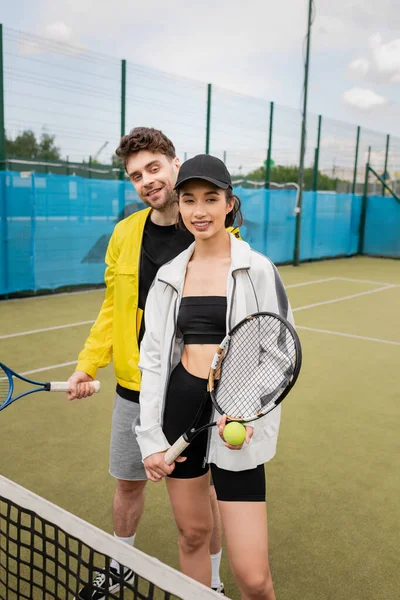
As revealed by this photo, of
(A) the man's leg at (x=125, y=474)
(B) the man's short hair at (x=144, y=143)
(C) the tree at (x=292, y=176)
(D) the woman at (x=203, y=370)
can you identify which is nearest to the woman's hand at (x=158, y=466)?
(D) the woman at (x=203, y=370)

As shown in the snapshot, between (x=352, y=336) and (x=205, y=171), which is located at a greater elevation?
(x=205, y=171)

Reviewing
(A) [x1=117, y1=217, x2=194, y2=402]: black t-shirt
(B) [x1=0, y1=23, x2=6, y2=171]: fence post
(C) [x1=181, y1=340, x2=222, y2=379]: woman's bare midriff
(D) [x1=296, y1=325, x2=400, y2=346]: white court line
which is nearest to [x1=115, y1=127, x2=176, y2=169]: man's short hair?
(A) [x1=117, y1=217, x2=194, y2=402]: black t-shirt

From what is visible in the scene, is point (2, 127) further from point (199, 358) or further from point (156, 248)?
point (199, 358)

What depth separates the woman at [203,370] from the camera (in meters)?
1.86

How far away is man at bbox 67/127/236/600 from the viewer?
2266 mm

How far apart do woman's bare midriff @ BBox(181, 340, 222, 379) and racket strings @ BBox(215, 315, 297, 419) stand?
63mm

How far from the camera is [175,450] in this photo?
6.15ft

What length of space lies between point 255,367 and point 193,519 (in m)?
0.55

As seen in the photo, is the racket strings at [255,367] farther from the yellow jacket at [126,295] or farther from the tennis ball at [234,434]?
the yellow jacket at [126,295]

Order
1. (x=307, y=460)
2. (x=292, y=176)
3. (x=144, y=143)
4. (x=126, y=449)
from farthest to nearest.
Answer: (x=292, y=176) → (x=307, y=460) → (x=126, y=449) → (x=144, y=143)

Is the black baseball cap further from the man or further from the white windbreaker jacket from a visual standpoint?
the man

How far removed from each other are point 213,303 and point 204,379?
0.80ft

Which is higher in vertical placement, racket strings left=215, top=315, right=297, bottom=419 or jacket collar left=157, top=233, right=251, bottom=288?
jacket collar left=157, top=233, right=251, bottom=288

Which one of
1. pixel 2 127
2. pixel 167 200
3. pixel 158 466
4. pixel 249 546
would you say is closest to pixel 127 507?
pixel 158 466
